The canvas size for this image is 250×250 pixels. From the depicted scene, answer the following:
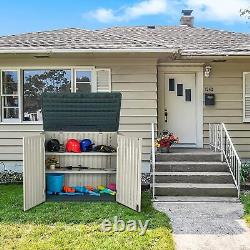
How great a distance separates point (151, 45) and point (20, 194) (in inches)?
178

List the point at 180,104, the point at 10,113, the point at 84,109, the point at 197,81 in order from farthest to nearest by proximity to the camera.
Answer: the point at 180,104, the point at 197,81, the point at 10,113, the point at 84,109

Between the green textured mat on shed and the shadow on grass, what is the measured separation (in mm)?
1701

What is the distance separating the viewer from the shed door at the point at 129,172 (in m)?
6.57

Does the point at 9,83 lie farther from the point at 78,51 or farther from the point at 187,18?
the point at 187,18

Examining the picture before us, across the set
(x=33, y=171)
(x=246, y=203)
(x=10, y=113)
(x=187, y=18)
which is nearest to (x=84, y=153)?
(x=33, y=171)

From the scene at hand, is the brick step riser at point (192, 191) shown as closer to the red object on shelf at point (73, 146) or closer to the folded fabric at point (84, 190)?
the folded fabric at point (84, 190)

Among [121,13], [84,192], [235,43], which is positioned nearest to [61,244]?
[84,192]

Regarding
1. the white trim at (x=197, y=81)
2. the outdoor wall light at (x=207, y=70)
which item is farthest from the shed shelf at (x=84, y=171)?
the outdoor wall light at (x=207, y=70)

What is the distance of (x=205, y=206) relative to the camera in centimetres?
707

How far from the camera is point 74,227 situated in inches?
225

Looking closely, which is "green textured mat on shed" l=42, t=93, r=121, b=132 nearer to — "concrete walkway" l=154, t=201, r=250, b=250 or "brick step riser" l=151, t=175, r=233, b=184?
"brick step riser" l=151, t=175, r=233, b=184

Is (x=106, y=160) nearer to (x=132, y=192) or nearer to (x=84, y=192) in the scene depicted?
(x=84, y=192)

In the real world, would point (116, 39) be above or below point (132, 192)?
above

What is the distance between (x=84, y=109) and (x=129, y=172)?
1736mm
